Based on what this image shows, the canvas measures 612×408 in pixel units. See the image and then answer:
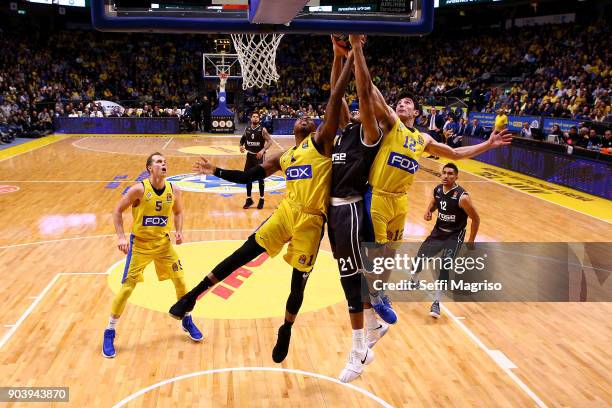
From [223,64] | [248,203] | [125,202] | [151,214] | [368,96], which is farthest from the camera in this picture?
[223,64]

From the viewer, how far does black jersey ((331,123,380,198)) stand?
14.9ft

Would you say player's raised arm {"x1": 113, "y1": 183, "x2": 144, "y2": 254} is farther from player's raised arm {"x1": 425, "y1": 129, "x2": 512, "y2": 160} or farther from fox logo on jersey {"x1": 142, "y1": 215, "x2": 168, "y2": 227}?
player's raised arm {"x1": 425, "y1": 129, "x2": 512, "y2": 160}

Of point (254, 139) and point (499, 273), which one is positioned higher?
point (254, 139)

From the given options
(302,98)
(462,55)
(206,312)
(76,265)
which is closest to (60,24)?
(302,98)

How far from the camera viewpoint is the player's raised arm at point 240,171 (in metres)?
4.81

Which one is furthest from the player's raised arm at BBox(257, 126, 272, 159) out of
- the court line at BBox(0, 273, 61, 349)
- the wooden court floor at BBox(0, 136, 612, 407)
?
the court line at BBox(0, 273, 61, 349)

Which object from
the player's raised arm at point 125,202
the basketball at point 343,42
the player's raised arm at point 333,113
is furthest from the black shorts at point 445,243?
the basketball at point 343,42

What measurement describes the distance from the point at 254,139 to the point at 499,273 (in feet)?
19.4

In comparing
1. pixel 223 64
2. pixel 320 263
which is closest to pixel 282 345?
pixel 320 263

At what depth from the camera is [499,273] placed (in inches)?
355

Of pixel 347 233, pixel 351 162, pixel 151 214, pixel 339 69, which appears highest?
pixel 339 69

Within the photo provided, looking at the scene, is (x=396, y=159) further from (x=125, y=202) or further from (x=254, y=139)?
(x=254, y=139)

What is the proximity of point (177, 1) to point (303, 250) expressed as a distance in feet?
6.96

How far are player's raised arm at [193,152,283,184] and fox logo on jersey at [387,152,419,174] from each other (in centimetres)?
92
